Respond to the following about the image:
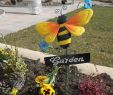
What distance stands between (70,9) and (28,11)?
6.81 ft

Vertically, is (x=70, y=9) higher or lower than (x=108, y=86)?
lower

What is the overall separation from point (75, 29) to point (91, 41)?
18.0 ft

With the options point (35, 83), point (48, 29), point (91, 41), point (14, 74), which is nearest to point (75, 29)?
point (48, 29)

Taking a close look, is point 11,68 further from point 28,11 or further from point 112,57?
point 28,11

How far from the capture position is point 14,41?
25.6 feet

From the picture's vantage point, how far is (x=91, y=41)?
7926 millimetres

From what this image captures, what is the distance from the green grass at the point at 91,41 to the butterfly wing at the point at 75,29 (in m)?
2.91

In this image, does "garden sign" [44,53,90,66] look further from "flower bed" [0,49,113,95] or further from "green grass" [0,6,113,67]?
"green grass" [0,6,113,67]

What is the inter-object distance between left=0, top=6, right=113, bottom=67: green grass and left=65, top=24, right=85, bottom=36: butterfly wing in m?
2.91

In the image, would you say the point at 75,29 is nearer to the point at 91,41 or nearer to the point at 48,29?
the point at 48,29

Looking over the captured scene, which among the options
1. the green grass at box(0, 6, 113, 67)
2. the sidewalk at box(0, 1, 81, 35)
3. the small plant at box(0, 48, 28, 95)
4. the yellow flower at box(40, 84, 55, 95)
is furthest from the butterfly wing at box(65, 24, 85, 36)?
the sidewalk at box(0, 1, 81, 35)

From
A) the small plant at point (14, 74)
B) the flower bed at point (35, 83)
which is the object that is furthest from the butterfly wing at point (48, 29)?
the small plant at point (14, 74)

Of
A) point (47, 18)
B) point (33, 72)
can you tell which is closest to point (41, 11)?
point (47, 18)

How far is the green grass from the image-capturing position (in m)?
6.31
